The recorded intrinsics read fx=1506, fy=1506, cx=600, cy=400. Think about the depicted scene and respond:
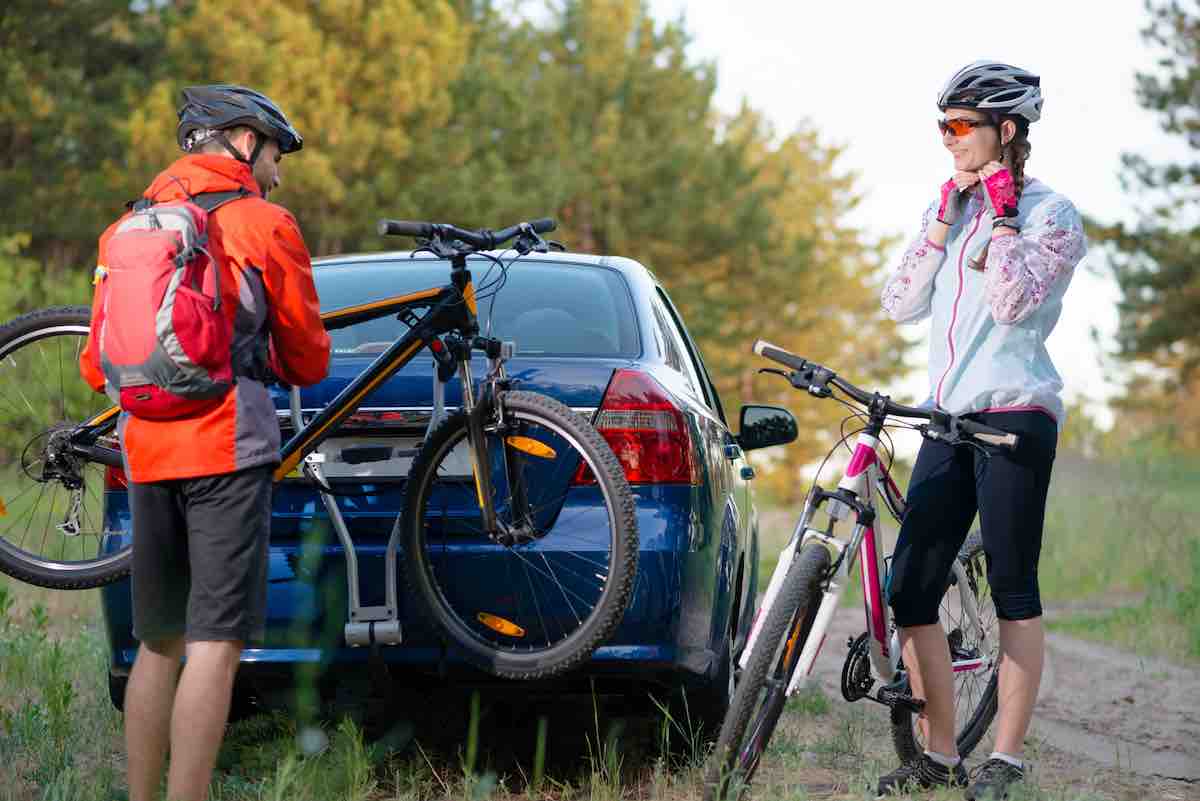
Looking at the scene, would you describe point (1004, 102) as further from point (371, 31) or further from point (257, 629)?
point (371, 31)

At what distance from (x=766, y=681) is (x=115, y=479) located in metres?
1.97

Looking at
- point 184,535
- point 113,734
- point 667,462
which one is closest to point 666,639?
point 667,462

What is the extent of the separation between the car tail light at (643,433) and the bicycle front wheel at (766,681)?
0.44 m

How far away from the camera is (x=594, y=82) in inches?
1404

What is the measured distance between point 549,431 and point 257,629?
Result: 1059 millimetres

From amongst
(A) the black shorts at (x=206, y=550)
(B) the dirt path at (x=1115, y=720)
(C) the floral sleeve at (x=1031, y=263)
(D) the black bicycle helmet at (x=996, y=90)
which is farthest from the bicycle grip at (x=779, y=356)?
(B) the dirt path at (x=1115, y=720)

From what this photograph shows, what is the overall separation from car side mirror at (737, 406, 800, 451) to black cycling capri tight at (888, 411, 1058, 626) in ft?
3.15

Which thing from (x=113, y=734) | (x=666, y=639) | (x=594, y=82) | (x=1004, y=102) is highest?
(x=594, y=82)

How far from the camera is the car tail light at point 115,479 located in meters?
4.38

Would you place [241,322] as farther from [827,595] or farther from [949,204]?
[949,204]

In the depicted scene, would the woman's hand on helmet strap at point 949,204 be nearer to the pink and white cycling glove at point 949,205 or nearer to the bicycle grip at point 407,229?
the pink and white cycling glove at point 949,205

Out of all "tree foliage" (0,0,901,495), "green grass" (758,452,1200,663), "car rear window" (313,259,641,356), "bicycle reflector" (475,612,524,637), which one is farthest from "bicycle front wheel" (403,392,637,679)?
"tree foliage" (0,0,901,495)

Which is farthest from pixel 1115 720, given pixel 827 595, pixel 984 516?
pixel 827 595

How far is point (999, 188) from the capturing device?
14.1 ft
